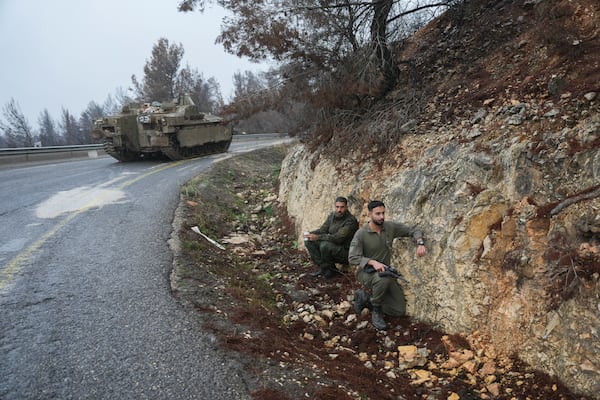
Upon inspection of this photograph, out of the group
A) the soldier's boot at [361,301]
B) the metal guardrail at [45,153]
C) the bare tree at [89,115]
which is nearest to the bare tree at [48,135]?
the bare tree at [89,115]

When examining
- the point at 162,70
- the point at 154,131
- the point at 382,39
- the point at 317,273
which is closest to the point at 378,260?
the point at 317,273

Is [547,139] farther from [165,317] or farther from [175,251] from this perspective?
[175,251]

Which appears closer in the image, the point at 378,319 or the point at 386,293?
the point at 378,319

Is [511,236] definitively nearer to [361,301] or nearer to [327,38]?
[361,301]

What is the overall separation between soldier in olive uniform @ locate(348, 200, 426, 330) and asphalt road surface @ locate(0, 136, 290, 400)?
6.82 ft

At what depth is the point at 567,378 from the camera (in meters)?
3.32

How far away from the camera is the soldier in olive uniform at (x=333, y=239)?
5.97 metres

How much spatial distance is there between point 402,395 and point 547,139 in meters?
2.92

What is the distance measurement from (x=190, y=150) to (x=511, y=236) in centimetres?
1525

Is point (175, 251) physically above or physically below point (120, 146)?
below

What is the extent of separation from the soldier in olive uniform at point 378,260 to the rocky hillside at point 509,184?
6.9 inches

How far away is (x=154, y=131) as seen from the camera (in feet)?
51.0

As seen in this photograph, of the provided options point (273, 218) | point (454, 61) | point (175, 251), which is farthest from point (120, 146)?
point (454, 61)

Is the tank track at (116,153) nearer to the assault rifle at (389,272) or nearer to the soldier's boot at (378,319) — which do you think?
the assault rifle at (389,272)
